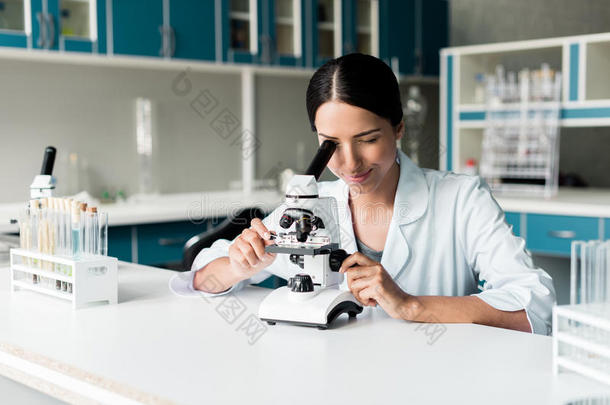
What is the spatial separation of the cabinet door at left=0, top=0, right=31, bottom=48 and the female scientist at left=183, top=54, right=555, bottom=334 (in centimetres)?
194

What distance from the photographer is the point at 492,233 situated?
155cm

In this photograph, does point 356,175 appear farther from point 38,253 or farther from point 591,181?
point 591,181

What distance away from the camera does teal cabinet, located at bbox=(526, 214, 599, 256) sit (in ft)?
11.3

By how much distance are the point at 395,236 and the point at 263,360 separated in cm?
62

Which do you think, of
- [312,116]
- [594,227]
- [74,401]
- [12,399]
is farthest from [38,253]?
[594,227]

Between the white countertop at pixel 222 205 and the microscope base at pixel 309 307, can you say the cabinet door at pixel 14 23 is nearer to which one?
the white countertop at pixel 222 205

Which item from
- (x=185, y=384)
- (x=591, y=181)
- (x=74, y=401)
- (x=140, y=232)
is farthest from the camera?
(x=591, y=181)

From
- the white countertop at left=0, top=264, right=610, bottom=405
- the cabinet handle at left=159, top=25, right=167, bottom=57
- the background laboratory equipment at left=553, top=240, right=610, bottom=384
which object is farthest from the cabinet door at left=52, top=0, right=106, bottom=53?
the background laboratory equipment at left=553, top=240, right=610, bottom=384

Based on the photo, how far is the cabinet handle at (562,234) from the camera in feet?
11.5

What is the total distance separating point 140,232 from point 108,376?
7.63ft

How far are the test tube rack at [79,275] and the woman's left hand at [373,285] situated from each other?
0.51 meters

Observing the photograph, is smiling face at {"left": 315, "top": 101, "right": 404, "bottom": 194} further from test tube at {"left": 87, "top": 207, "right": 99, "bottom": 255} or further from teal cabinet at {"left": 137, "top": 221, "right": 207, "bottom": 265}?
teal cabinet at {"left": 137, "top": 221, "right": 207, "bottom": 265}

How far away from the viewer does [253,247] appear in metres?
1.41

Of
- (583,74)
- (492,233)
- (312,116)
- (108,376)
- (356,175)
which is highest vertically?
(583,74)
